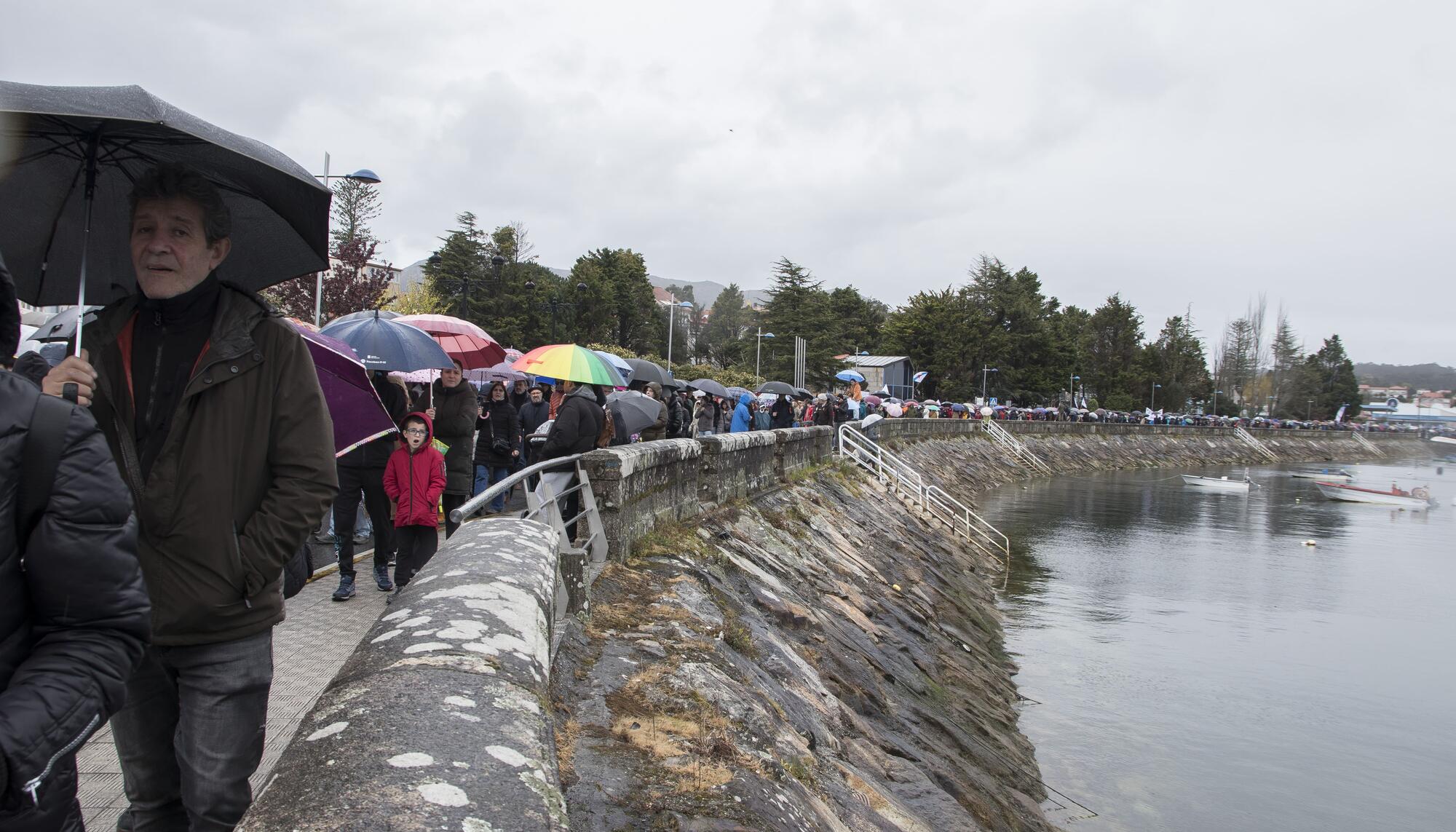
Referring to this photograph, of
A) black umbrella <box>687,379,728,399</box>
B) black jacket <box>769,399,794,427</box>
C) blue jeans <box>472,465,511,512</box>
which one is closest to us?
blue jeans <box>472,465,511,512</box>

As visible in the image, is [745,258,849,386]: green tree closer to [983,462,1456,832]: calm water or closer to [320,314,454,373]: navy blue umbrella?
[983,462,1456,832]: calm water

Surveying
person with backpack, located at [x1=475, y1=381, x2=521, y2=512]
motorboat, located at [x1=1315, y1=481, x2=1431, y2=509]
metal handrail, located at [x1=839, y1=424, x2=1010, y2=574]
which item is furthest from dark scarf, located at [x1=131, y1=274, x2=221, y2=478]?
motorboat, located at [x1=1315, y1=481, x2=1431, y2=509]

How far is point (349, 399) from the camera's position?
4.92 m

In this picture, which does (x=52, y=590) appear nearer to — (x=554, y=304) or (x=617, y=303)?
(x=554, y=304)

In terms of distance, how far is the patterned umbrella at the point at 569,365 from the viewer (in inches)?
388

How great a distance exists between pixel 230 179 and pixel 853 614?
8.45 m

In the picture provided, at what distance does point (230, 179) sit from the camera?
3.45 metres

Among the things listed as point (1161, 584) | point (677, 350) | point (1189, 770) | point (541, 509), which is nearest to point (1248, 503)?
point (1161, 584)

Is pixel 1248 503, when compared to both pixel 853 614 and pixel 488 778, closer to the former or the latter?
pixel 853 614

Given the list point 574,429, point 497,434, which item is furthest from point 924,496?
point 574,429

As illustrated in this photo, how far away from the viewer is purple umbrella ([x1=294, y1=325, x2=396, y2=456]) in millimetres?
4762

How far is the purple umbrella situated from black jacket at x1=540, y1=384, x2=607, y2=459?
308 centimetres

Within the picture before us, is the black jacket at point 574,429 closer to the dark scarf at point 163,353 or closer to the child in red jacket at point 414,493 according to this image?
the child in red jacket at point 414,493

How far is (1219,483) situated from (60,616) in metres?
59.3
